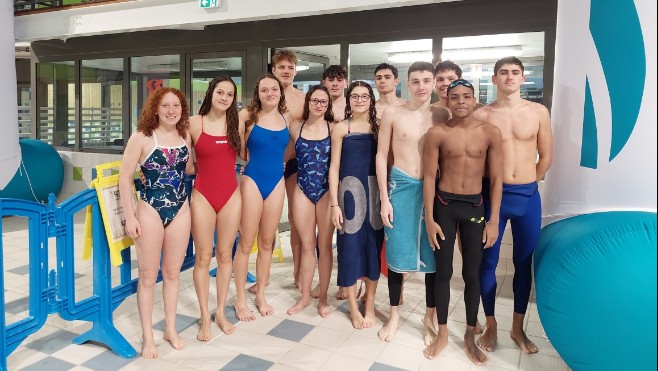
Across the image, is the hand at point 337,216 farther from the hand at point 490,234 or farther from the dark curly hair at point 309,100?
the hand at point 490,234

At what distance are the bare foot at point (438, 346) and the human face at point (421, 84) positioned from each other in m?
1.39

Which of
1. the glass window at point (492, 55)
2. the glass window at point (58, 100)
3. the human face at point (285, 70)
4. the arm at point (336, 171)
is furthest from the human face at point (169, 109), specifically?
the glass window at point (58, 100)

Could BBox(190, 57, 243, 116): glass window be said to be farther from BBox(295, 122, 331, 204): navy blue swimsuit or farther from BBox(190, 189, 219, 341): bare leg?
BBox(190, 189, 219, 341): bare leg

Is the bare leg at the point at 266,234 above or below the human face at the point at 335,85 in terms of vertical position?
below

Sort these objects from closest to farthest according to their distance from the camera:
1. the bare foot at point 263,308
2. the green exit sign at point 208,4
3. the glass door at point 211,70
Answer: the bare foot at point 263,308, the green exit sign at point 208,4, the glass door at point 211,70

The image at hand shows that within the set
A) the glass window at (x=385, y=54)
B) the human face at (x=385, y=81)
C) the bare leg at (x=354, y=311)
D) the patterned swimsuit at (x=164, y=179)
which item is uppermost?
the glass window at (x=385, y=54)


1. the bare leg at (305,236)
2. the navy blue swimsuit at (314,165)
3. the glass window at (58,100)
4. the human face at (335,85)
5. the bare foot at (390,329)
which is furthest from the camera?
the glass window at (58,100)

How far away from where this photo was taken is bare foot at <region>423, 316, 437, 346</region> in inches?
120

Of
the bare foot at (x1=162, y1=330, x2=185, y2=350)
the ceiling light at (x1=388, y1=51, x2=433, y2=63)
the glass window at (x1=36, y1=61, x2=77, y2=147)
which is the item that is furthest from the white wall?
the bare foot at (x1=162, y1=330, x2=185, y2=350)

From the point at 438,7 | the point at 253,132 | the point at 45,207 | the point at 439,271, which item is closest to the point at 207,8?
the point at 438,7

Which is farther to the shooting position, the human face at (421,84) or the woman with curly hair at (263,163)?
the woman with curly hair at (263,163)

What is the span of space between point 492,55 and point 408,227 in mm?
4317

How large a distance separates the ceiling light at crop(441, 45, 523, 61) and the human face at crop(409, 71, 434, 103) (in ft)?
8.32

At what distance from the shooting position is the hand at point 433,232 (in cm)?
274
